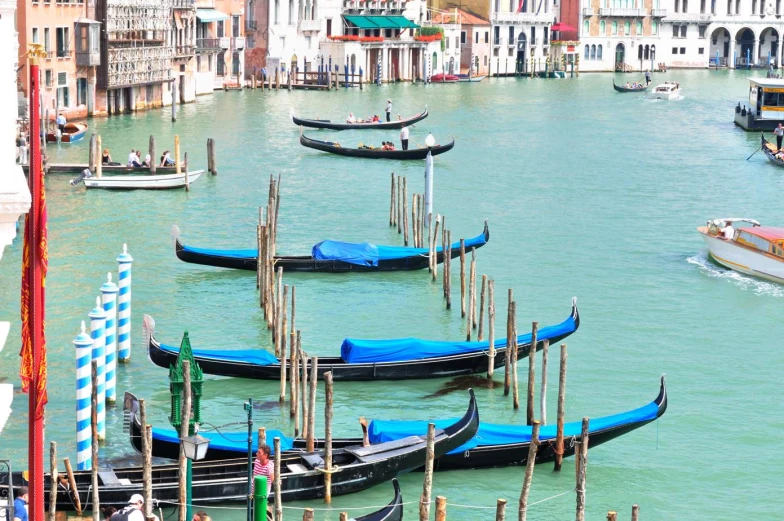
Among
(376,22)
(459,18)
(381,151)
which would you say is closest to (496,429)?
(381,151)

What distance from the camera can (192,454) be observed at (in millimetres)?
8008

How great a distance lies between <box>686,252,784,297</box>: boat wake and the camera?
19.1m

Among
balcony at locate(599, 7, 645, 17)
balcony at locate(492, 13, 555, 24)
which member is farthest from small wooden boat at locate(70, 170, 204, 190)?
balcony at locate(599, 7, 645, 17)

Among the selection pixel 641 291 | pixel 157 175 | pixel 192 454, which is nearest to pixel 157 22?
pixel 157 175

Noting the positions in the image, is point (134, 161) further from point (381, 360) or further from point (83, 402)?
point (83, 402)

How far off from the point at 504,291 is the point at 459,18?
1982 inches

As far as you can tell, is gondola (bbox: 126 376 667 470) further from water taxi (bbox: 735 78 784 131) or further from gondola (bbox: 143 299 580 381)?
water taxi (bbox: 735 78 784 131)

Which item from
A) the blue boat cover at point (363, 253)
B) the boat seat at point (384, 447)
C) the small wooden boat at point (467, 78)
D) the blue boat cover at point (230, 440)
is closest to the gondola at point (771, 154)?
the blue boat cover at point (363, 253)

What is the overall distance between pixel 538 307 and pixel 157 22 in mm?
27156

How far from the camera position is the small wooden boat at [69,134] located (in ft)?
109

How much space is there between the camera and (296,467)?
1058 centimetres

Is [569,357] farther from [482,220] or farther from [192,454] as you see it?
[482,220]

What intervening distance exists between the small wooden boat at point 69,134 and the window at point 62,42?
331cm

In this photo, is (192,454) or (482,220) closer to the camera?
(192,454)
